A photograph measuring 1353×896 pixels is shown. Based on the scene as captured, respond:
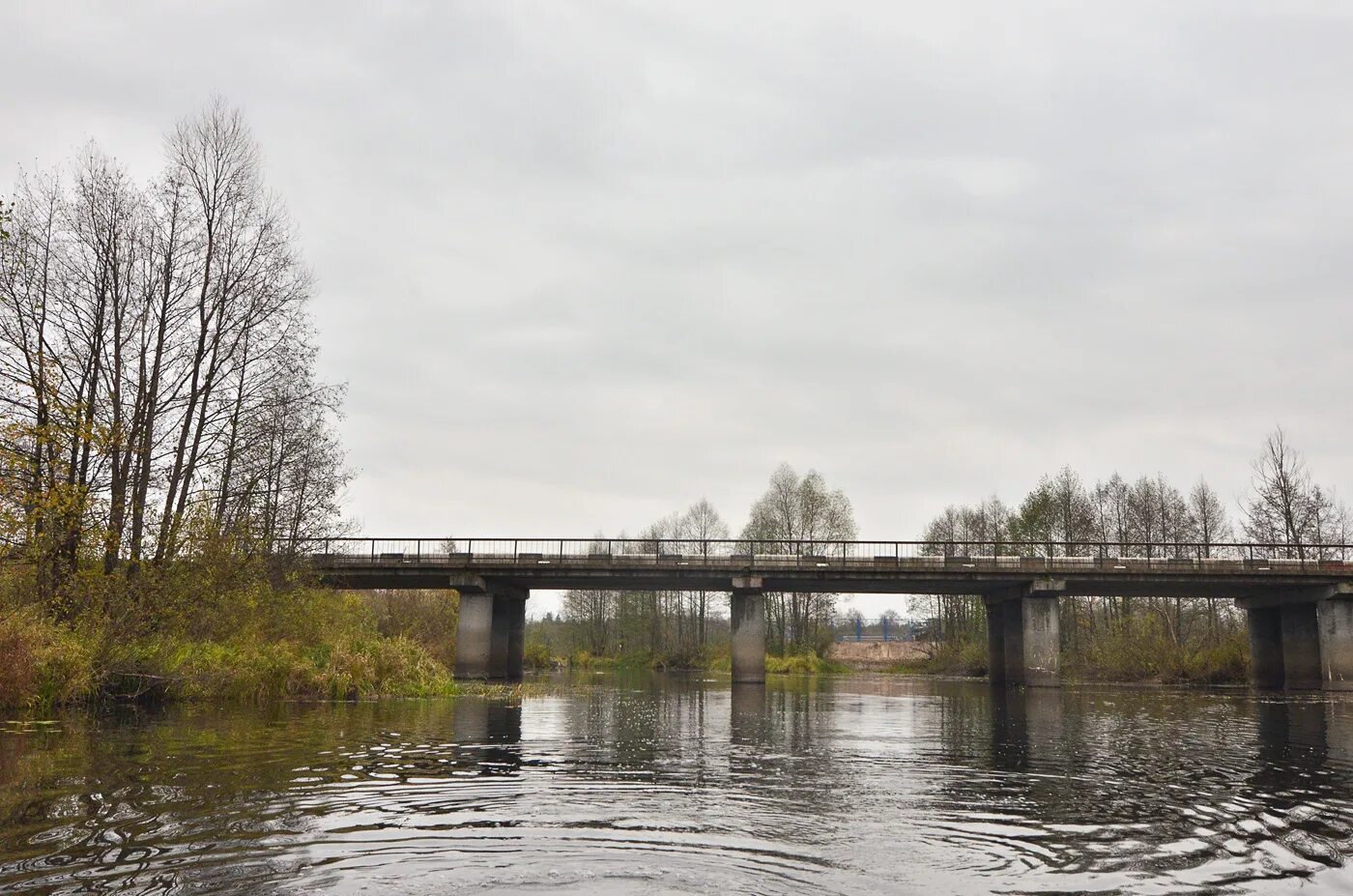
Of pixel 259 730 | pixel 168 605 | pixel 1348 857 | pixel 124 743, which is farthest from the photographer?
pixel 168 605

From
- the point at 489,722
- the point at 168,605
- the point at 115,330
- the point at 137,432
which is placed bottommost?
the point at 489,722

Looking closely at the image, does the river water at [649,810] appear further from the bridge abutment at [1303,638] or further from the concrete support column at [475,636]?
the bridge abutment at [1303,638]

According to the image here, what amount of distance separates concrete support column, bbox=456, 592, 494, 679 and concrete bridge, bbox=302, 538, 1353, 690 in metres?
0.05

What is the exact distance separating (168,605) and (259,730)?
784 cm

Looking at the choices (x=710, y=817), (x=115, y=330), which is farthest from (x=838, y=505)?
(x=710, y=817)

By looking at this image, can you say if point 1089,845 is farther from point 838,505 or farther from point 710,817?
point 838,505

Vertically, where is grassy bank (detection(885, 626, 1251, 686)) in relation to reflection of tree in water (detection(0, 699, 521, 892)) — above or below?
below

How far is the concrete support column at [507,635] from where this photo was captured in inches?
1986

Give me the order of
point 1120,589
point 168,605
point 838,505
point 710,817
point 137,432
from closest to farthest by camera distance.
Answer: point 710,817, point 168,605, point 137,432, point 1120,589, point 838,505

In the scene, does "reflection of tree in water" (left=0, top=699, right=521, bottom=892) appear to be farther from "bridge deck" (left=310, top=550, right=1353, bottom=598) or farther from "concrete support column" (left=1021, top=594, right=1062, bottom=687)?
"concrete support column" (left=1021, top=594, right=1062, bottom=687)

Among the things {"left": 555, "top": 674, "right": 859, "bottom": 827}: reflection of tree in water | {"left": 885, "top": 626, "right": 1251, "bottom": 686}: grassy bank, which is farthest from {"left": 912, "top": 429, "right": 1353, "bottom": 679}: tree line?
{"left": 555, "top": 674, "right": 859, "bottom": 827}: reflection of tree in water

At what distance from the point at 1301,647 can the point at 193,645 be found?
48959 mm

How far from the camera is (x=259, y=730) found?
52.9ft

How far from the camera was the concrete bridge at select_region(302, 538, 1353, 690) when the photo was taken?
46000 mm
